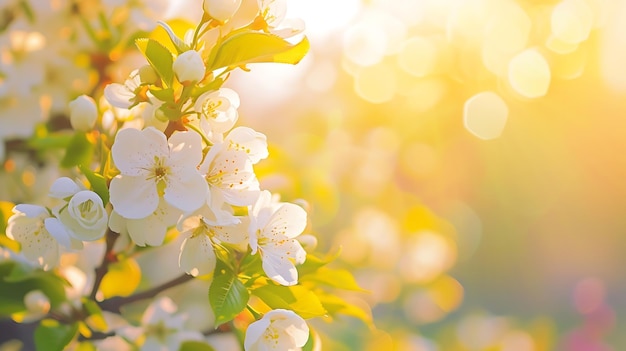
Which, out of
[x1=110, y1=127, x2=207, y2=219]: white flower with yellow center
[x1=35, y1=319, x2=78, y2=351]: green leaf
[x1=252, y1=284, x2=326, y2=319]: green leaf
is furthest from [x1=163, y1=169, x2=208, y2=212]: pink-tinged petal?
[x1=35, y1=319, x2=78, y2=351]: green leaf

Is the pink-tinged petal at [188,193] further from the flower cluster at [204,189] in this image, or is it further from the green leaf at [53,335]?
the green leaf at [53,335]

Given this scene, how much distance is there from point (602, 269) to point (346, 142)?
404 centimetres

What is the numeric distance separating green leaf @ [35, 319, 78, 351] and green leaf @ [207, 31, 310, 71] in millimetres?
303

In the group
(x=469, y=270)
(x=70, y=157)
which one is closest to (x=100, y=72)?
(x=70, y=157)

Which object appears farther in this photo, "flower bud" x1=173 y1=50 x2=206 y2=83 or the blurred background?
the blurred background

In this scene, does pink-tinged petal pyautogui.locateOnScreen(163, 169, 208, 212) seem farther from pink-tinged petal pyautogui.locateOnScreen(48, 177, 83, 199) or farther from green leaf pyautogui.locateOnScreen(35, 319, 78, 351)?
A: green leaf pyautogui.locateOnScreen(35, 319, 78, 351)

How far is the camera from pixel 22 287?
68 cm

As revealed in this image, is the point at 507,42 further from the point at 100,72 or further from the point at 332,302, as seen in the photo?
the point at 332,302

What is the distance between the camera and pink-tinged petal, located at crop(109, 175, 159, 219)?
51 centimetres

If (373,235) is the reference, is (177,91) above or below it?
above

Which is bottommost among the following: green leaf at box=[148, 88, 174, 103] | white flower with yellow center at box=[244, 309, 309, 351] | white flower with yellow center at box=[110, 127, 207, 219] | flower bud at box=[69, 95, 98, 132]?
white flower with yellow center at box=[244, 309, 309, 351]

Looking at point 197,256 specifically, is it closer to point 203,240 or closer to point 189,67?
point 203,240

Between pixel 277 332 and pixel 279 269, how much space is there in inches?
2.1

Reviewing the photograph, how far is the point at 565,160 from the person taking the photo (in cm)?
412
